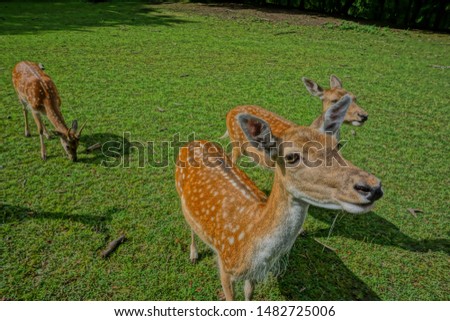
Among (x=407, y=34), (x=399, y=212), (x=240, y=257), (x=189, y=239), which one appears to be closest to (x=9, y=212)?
(x=189, y=239)

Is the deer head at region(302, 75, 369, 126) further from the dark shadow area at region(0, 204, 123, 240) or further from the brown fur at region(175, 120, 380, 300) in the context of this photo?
the dark shadow area at region(0, 204, 123, 240)

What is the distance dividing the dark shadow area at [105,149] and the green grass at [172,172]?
5 centimetres

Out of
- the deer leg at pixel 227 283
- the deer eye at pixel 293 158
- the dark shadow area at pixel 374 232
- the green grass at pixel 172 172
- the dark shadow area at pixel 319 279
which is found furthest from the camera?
the dark shadow area at pixel 374 232

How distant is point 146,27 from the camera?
16.5m

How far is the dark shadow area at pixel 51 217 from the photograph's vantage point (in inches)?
178

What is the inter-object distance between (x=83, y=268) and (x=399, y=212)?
4.53 metres

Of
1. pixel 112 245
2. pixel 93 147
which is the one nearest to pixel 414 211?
pixel 112 245

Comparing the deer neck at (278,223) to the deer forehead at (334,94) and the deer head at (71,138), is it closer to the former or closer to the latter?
the deer forehead at (334,94)

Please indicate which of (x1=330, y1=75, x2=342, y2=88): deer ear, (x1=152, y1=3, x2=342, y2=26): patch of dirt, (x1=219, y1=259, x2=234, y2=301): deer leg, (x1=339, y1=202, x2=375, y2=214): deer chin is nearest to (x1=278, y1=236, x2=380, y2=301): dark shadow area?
(x1=219, y1=259, x2=234, y2=301): deer leg

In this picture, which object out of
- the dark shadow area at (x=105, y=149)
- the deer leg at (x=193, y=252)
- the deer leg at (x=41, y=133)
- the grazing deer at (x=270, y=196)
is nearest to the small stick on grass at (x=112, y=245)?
the deer leg at (x=193, y=252)

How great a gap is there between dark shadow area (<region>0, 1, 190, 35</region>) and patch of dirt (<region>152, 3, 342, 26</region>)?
248 cm

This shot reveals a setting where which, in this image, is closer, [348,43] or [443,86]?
[443,86]
